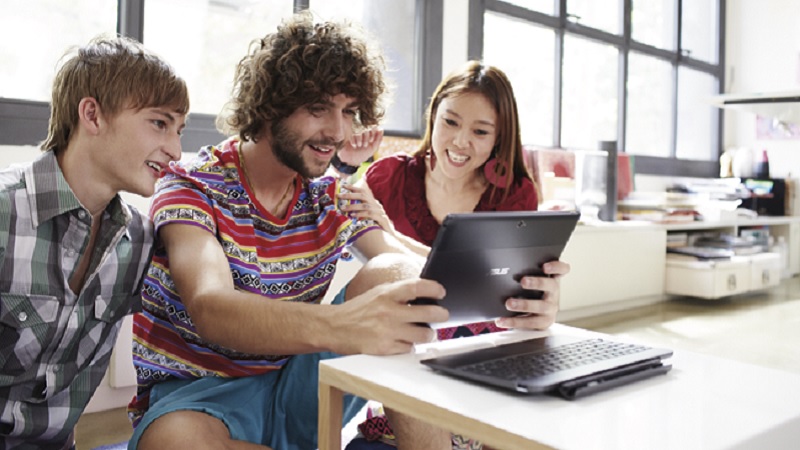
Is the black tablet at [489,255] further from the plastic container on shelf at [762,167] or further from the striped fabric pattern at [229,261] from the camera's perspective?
the plastic container on shelf at [762,167]

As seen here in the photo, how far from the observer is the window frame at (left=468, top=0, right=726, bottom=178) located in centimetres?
399

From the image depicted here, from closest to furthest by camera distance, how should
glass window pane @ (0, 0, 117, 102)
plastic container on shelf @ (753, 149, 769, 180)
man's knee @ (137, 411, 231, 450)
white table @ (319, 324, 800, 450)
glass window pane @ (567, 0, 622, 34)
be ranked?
→ white table @ (319, 324, 800, 450)
man's knee @ (137, 411, 231, 450)
glass window pane @ (0, 0, 117, 102)
glass window pane @ (567, 0, 622, 34)
plastic container on shelf @ (753, 149, 769, 180)

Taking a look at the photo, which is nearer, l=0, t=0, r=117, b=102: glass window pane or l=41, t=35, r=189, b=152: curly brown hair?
l=41, t=35, r=189, b=152: curly brown hair

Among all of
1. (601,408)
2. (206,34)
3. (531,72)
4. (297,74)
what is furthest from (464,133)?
(531,72)

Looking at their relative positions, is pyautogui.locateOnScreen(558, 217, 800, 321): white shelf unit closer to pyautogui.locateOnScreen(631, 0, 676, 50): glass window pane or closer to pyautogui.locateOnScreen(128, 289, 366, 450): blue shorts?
pyautogui.locateOnScreen(631, 0, 676, 50): glass window pane

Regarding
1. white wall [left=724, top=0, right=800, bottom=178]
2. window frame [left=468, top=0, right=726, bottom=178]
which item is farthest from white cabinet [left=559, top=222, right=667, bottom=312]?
white wall [left=724, top=0, right=800, bottom=178]

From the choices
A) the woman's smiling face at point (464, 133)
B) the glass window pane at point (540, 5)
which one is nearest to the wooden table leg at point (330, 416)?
the woman's smiling face at point (464, 133)

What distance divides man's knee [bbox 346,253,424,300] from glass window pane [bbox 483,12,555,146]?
319cm

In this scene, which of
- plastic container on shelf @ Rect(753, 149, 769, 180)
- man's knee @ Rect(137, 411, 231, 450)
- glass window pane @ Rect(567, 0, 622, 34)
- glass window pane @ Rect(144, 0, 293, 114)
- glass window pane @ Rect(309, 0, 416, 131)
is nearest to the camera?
man's knee @ Rect(137, 411, 231, 450)

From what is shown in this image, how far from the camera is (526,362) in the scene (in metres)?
0.87

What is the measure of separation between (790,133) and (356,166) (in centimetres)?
534

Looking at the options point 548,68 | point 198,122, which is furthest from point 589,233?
point 198,122

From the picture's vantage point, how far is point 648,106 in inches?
224

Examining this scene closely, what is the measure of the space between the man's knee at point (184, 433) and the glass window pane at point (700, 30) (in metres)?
5.79
